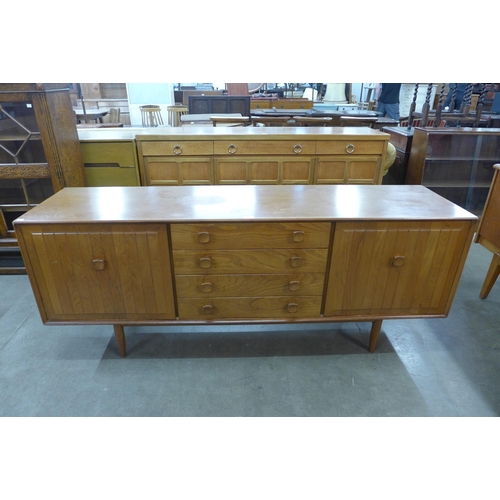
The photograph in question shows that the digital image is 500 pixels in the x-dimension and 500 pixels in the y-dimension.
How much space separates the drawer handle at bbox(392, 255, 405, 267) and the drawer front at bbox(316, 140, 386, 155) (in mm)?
1242

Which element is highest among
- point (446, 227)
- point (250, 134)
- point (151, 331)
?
point (250, 134)

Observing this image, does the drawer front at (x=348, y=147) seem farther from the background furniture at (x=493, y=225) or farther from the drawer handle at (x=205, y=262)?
the drawer handle at (x=205, y=262)

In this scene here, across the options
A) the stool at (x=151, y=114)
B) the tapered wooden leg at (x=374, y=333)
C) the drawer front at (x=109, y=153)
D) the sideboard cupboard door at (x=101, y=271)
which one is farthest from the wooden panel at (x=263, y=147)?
the stool at (x=151, y=114)

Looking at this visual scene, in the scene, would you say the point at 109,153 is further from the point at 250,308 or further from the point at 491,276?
the point at 491,276

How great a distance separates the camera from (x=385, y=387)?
5.06 ft

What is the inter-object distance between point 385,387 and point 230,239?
3.12ft

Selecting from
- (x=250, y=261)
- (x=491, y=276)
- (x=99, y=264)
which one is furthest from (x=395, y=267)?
(x=99, y=264)

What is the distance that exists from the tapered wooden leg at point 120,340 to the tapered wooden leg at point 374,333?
1.20 metres

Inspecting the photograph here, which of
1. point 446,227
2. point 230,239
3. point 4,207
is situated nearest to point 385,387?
point 446,227

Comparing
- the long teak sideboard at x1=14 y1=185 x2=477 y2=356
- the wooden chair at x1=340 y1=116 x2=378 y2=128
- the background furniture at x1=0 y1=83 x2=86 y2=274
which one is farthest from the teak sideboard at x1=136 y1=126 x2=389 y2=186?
the wooden chair at x1=340 y1=116 x2=378 y2=128

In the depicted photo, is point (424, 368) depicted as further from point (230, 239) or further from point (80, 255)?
point (80, 255)

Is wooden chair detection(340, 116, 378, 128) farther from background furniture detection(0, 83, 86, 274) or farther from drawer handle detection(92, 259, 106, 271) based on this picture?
drawer handle detection(92, 259, 106, 271)

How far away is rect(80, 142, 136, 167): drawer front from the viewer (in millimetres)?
2359
